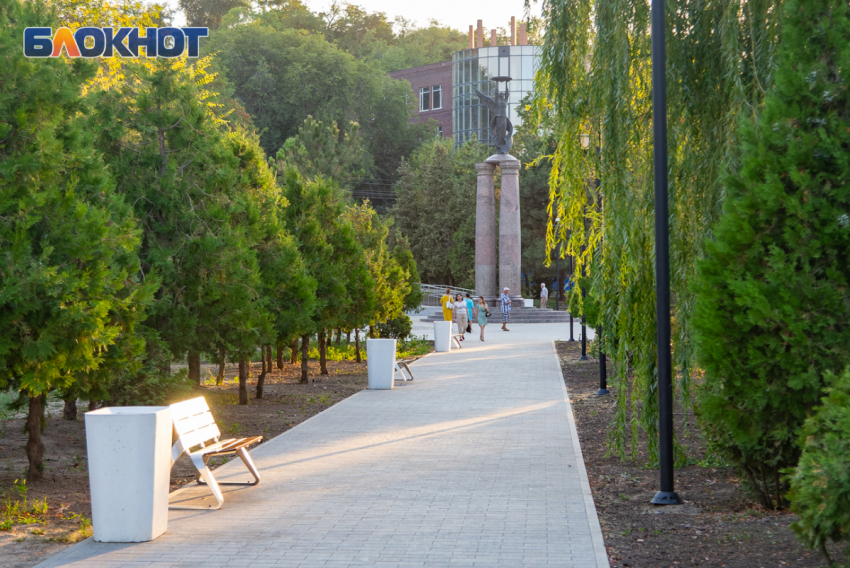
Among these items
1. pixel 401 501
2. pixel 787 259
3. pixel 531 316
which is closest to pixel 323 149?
pixel 531 316

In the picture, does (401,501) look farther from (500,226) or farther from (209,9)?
(209,9)

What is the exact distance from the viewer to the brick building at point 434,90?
80.5 m

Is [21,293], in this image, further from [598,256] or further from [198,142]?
[598,256]

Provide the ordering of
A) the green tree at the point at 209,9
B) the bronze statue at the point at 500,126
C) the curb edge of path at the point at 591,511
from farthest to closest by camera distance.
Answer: the green tree at the point at 209,9 < the bronze statue at the point at 500,126 < the curb edge of path at the point at 591,511

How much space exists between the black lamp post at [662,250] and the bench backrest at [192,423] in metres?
3.91

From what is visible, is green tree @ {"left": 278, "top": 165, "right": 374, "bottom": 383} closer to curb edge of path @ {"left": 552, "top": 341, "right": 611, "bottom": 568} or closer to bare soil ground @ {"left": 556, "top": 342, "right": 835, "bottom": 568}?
curb edge of path @ {"left": 552, "top": 341, "right": 611, "bottom": 568}

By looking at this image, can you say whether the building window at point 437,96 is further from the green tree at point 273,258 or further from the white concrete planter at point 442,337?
the green tree at point 273,258

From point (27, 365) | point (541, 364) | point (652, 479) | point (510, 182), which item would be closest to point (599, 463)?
point (652, 479)

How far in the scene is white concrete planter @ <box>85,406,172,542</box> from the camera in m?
6.07

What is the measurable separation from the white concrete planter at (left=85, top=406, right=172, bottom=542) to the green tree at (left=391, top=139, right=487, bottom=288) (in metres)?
52.1

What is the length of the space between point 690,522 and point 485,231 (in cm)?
3535

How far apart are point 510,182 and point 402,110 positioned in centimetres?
3560

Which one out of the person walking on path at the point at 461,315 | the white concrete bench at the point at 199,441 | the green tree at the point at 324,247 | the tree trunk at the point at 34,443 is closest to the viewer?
the white concrete bench at the point at 199,441

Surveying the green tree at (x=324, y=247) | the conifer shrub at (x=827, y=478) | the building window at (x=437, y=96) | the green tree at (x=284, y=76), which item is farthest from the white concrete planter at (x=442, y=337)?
the building window at (x=437, y=96)
